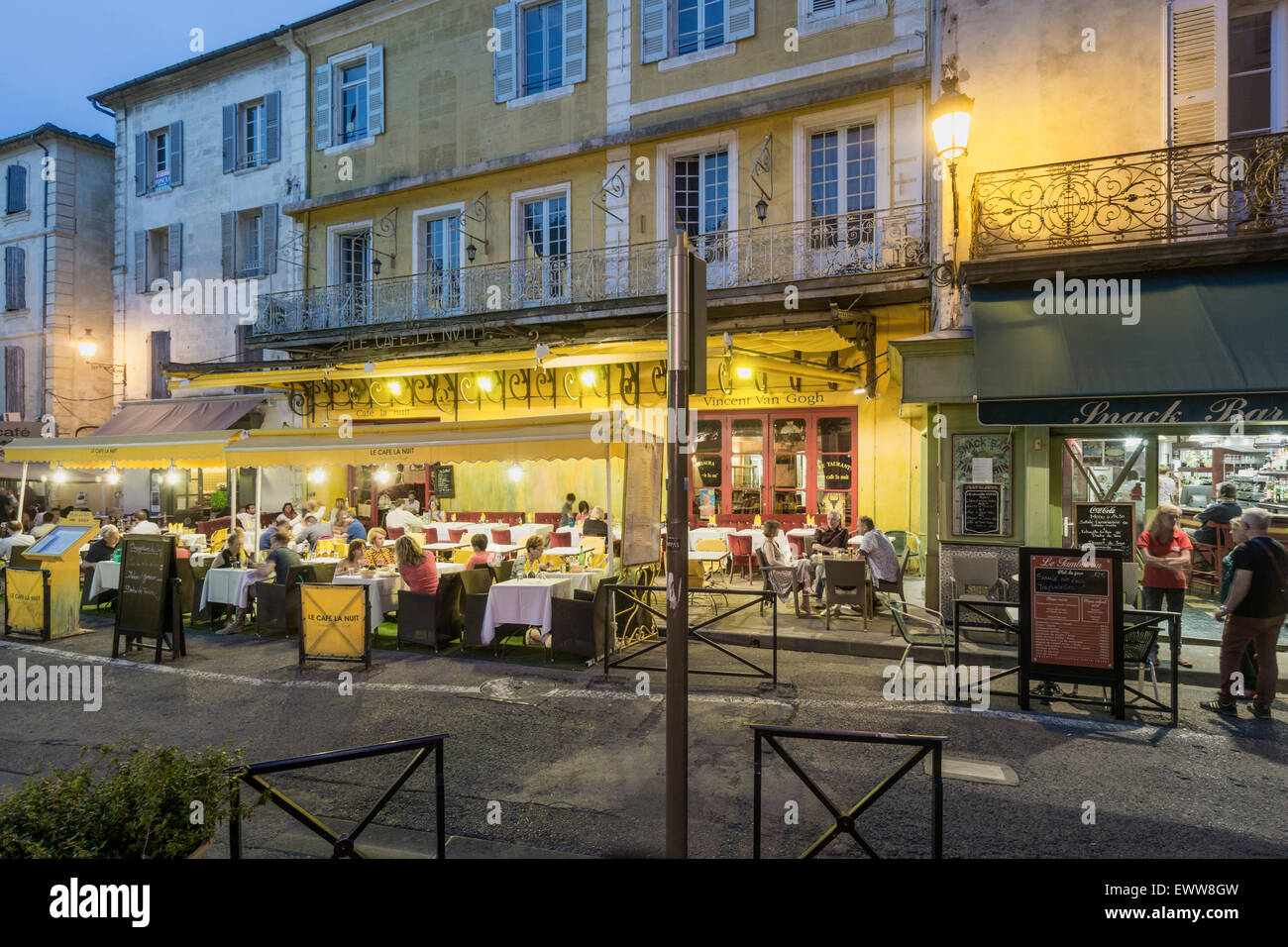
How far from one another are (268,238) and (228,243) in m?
1.69

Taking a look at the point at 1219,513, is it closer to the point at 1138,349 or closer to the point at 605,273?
the point at 1138,349

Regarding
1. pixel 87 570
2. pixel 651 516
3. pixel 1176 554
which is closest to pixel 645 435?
pixel 651 516

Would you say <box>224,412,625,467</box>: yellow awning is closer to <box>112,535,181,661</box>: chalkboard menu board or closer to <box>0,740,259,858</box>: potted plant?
<box>112,535,181,661</box>: chalkboard menu board

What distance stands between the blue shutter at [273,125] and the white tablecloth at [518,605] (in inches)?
678

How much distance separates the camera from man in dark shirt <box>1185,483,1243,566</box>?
1069cm

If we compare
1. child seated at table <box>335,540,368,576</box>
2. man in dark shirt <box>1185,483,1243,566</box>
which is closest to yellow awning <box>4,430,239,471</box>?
child seated at table <box>335,540,368,576</box>

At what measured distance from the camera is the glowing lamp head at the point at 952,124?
9523 mm

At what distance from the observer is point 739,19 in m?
14.3

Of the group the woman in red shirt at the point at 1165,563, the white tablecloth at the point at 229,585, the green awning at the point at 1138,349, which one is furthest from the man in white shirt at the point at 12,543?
the woman in red shirt at the point at 1165,563

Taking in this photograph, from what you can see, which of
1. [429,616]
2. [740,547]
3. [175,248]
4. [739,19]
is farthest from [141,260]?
[740,547]

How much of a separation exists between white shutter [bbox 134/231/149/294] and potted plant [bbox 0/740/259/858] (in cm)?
2456

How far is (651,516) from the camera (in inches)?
380
